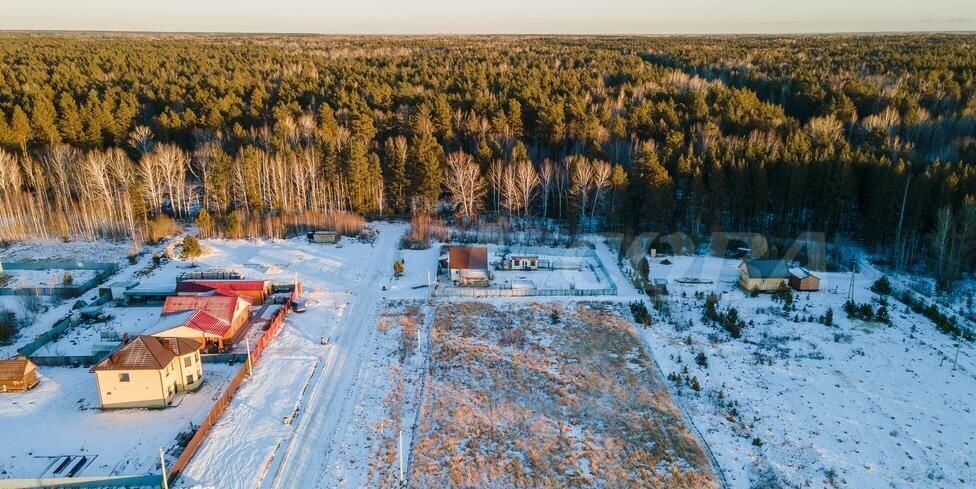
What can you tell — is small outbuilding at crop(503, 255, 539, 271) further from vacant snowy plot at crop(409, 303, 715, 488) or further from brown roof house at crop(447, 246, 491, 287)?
vacant snowy plot at crop(409, 303, 715, 488)

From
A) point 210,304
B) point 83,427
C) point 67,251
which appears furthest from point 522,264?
point 67,251

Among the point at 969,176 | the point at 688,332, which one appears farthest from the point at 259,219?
the point at 969,176

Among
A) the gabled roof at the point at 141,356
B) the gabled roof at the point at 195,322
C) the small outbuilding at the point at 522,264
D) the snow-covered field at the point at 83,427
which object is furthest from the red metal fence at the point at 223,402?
the small outbuilding at the point at 522,264

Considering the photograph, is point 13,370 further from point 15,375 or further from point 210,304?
point 210,304

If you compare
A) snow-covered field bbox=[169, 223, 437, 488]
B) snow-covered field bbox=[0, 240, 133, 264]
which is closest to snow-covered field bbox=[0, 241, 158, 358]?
snow-covered field bbox=[0, 240, 133, 264]

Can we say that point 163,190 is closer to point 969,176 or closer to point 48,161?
point 48,161
